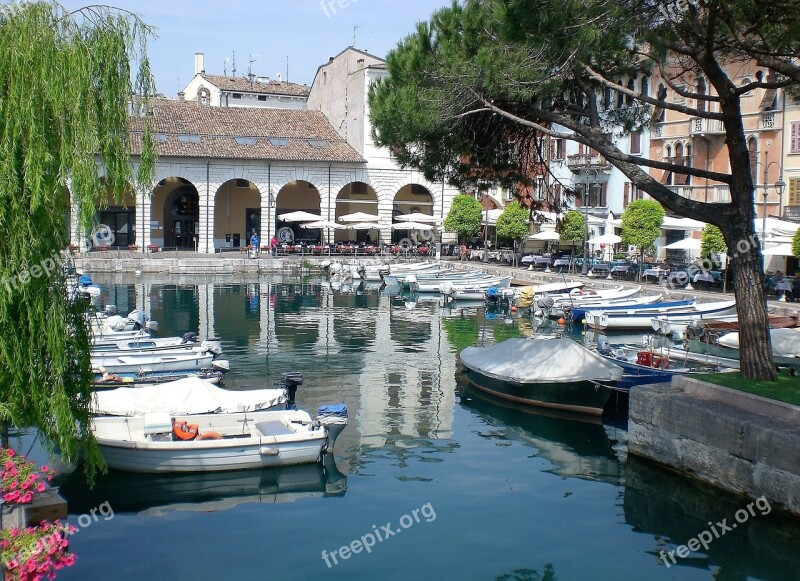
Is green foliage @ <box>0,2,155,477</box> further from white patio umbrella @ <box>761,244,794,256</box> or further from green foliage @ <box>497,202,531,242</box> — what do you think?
green foliage @ <box>497,202,531,242</box>

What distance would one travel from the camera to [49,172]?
351 inches

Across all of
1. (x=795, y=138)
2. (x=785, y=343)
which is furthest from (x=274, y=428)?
(x=795, y=138)

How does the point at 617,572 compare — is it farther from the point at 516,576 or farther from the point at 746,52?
the point at 746,52

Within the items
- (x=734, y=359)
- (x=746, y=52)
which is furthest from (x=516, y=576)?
(x=734, y=359)

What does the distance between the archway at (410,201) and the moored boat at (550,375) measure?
3973 cm

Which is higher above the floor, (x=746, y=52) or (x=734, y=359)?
(x=746, y=52)

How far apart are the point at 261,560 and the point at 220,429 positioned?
172 inches

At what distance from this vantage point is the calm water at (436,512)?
1127 cm

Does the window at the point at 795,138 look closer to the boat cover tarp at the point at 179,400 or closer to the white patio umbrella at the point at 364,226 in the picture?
the white patio umbrella at the point at 364,226

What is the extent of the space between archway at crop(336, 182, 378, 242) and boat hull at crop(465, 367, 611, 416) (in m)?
40.1

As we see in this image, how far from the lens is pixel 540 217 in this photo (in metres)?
19.4

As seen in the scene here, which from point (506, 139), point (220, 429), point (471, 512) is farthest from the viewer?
point (506, 139)

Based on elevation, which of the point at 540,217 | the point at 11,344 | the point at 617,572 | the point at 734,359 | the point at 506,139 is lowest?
the point at 617,572

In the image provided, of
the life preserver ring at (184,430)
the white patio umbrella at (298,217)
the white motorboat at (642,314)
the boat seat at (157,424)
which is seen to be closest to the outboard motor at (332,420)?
the life preserver ring at (184,430)
